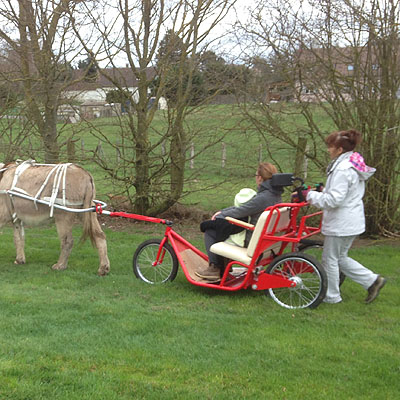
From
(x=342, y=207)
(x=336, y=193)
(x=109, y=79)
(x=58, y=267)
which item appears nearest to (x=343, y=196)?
(x=336, y=193)

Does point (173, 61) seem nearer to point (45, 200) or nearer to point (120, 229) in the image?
point (120, 229)

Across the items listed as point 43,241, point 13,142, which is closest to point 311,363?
point 43,241

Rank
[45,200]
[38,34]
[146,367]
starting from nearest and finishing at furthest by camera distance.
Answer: [146,367]
[45,200]
[38,34]

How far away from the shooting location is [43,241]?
9.76m

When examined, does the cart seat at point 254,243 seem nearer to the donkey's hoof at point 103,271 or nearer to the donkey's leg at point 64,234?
the donkey's hoof at point 103,271

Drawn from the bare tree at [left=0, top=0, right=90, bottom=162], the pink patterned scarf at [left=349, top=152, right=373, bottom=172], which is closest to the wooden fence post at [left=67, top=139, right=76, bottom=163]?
the bare tree at [left=0, top=0, right=90, bottom=162]

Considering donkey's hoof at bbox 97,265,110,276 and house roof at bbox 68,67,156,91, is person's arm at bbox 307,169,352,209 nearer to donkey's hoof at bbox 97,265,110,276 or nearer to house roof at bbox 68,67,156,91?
donkey's hoof at bbox 97,265,110,276

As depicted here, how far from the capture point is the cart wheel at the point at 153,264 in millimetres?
6785

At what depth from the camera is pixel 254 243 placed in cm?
581

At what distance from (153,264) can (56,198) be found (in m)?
1.72

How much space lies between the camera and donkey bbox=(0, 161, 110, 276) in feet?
24.3

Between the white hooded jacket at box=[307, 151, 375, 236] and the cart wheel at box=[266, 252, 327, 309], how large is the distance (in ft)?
1.39

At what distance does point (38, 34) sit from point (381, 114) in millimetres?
6907

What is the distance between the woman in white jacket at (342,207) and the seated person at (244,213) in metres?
0.57
